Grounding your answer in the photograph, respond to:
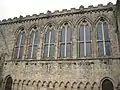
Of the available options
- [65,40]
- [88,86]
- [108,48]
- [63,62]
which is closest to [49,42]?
[65,40]

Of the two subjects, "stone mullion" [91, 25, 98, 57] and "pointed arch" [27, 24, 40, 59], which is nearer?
"stone mullion" [91, 25, 98, 57]

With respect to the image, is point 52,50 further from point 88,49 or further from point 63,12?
point 63,12

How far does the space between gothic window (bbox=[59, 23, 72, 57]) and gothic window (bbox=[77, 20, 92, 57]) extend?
91cm

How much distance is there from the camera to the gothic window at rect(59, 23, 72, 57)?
14.7m

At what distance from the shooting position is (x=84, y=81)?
1276 cm

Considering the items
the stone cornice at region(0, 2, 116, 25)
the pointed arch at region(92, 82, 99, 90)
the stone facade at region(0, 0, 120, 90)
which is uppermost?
the stone cornice at region(0, 2, 116, 25)

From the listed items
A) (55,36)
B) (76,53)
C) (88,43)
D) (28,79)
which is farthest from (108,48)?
(28,79)

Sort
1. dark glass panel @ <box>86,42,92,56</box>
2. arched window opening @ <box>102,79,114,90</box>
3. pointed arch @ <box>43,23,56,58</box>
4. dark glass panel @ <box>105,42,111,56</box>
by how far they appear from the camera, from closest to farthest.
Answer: arched window opening @ <box>102,79,114,90</box> < dark glass panel @ <box>105,42,111,56</box> < dark glass panel @ <box>86,42,92,56</box> < pointed arch @ <box>43,23,56,58</box>

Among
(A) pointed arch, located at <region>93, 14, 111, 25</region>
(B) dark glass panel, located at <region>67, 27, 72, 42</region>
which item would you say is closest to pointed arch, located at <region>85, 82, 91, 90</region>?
(B) dark glass panel, located at <region>67, 27, 72, 42</region>

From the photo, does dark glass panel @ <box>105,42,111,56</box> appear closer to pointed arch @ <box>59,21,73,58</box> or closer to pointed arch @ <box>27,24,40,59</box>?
pointed arch @ <box>59,21,73,58</box>

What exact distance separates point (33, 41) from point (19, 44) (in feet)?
5.67

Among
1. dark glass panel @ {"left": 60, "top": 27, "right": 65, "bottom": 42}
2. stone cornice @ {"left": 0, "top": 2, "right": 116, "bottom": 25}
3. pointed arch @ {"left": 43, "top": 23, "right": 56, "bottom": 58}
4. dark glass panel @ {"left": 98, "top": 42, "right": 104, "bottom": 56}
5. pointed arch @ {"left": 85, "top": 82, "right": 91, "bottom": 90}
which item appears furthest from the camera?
dark glass panel @ {"left": 60, "top": 27, "right": 65, "bottom": 42}

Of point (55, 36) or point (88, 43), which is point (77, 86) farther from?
point (55, 36)

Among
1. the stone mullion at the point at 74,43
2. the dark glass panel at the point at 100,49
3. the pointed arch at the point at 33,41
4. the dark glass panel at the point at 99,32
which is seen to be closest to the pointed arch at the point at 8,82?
the pointed arch at the point at 33,41
